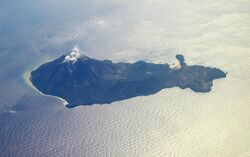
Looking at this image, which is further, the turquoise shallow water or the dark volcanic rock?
the dark volcanic rock

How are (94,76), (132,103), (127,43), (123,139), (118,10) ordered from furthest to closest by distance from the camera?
(118,10) → (127,43) → (94,76) → (132,103) → (123,139)

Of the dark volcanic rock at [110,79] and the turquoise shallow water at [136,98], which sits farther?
the dark volcanic rock at [110,79]

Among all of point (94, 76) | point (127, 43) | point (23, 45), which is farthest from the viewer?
point (23, 45)

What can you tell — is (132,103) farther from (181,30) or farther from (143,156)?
(181,30)

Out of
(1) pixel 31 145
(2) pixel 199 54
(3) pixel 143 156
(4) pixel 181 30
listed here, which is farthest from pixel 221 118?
(4) pixel 181 30

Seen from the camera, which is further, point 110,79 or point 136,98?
point 110,79
